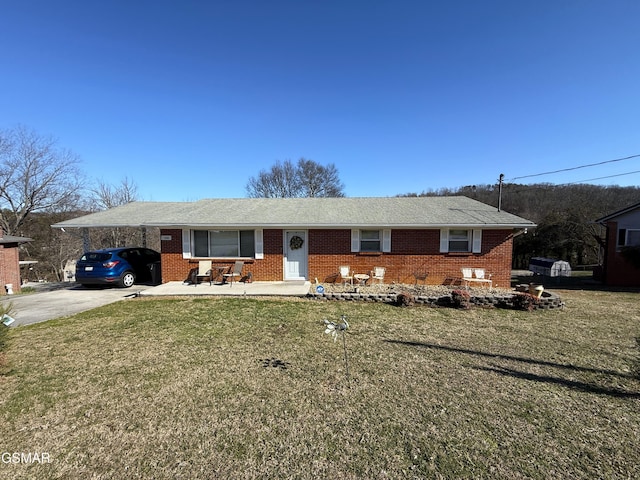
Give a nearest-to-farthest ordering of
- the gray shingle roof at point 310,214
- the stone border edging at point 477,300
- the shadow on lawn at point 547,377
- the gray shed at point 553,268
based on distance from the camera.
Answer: the shadow on lawn at point 547,377 < the stone border edging at point 477,300 < the gray shingle roof at point 310,214 < the gray shed at point 553,268

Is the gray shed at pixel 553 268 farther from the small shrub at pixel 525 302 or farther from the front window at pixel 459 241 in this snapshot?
the small shrub at pixel 525 302

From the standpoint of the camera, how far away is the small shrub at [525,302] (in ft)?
28.3

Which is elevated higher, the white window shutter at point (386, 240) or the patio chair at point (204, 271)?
the white window shutter at point (386, 240)

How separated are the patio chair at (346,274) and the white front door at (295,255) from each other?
5.04 ft

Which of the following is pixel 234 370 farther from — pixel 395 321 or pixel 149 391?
pixel 395 321

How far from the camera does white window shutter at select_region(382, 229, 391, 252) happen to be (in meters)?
11.5

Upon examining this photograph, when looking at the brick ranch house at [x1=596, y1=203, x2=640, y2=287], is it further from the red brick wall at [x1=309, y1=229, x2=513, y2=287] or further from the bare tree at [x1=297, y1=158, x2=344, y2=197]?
the bare tree at [x1=297, y1=158, x2=344, y2=197]

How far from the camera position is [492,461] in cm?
271

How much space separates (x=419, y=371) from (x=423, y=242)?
766 centimetres

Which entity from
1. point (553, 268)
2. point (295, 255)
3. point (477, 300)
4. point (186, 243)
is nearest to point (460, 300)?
point (477, 300)

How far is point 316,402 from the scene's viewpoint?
12.0 ft

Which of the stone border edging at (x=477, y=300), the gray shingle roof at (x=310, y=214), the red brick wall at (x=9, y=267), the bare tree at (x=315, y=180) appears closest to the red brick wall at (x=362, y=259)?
the gray shingle roof at (x=310, y=214)

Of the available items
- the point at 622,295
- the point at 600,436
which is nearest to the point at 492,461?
the point at 600,436

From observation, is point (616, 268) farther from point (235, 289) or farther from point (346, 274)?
point (235, 289)
